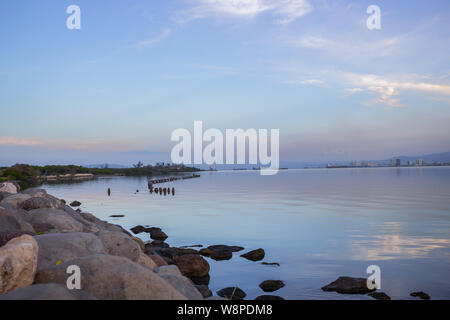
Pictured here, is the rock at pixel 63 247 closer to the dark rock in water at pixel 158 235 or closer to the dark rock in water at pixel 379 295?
the dark rock in water at pixel 379 295

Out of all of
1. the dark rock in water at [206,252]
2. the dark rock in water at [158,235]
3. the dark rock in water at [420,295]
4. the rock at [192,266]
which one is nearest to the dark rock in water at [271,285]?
the rock at [192,266]

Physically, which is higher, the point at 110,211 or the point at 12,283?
the point at 12,283

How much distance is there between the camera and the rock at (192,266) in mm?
13046

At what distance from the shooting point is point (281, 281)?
12.8 m

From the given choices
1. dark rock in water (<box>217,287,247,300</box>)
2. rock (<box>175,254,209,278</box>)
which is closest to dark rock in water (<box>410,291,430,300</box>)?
dark rock in water (<box>217,287,247,300</box>)

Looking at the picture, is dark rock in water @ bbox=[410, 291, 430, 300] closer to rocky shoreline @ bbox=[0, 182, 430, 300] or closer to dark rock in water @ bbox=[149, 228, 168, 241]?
rocky shoreline @ bbox=[0, 182, 430, 300]

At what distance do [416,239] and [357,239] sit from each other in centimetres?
333

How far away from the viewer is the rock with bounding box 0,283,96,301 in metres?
4.51

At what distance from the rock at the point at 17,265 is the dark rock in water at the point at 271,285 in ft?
26.8

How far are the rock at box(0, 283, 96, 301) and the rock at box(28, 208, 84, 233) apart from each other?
7491 millimetres

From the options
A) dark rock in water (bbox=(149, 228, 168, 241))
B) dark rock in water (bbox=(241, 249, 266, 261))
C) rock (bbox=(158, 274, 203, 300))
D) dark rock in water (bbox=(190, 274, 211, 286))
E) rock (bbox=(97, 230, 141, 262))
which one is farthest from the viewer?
dark rock in water (bbox=(149, 228, 168, 241))

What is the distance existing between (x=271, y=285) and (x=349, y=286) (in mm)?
2567
